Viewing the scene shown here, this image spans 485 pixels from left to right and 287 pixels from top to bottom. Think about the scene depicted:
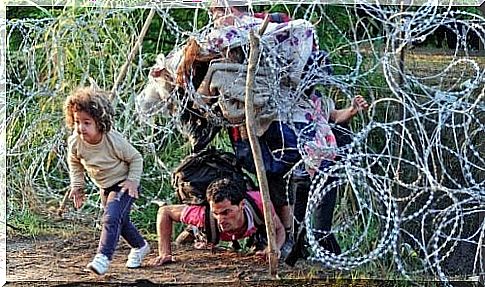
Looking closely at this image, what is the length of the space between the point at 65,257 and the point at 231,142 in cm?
85

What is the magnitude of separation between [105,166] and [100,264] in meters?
0.41

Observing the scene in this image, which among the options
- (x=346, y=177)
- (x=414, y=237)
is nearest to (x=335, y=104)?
(x=346, y=177)

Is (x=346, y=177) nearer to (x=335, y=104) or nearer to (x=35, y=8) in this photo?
(x=335, y=104)

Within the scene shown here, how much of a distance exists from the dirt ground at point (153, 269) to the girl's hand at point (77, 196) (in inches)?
5.5

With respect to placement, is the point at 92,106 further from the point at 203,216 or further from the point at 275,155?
the point at 275,155

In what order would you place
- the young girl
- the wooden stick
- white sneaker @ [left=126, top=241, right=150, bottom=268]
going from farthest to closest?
white sneaker @ [left=126, top=241, right=150, bottom=268] < the young girl < the wooden stick

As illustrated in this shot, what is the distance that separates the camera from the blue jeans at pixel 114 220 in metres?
3.91

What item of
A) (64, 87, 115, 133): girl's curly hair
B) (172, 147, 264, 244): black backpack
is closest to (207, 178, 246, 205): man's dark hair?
(172, 147, 264, 244): black backpack

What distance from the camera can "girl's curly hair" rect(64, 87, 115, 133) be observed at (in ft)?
12.6

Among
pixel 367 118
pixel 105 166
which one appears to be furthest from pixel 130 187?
pixel 367 118

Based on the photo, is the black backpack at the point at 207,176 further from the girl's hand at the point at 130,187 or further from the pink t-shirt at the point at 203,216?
the girl's hand at the point at 130,187

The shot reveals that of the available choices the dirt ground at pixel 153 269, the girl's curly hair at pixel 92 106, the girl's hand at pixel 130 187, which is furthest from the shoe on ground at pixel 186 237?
the girl's curly hair at pixel 92 106

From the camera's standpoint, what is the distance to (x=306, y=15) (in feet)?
12.8

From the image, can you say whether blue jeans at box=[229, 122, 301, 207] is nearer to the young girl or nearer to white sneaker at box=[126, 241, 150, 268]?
the young girl
